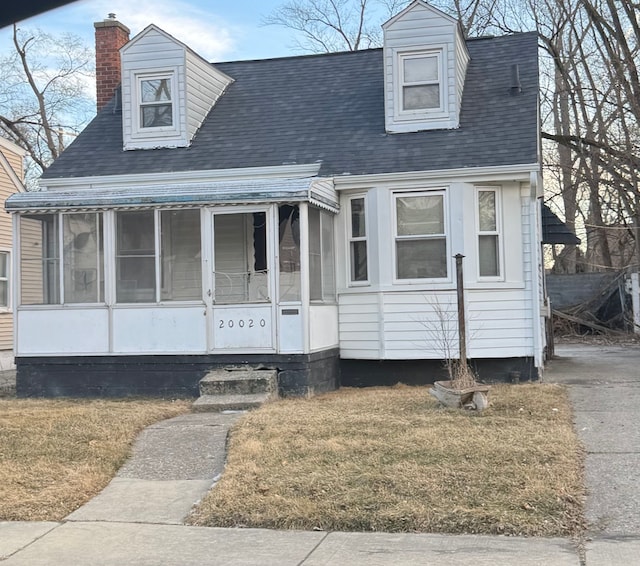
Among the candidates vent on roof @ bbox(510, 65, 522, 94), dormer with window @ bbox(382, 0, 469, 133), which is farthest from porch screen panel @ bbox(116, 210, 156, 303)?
vent on roof @ bbox(510, 65, 522, 94)

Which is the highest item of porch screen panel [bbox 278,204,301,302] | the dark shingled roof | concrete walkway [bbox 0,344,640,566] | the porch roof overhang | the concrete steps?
the dark shingled roof

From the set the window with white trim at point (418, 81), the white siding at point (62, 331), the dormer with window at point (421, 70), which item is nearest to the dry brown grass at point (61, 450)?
the white siding at point (62, 331)

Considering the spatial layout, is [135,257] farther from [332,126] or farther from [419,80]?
[419,80]

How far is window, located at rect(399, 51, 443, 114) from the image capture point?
12859 millimetres

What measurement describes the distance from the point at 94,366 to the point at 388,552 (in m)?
7.62

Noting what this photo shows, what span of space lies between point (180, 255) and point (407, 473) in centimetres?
635

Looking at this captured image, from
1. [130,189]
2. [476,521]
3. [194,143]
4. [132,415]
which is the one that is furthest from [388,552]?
[194,143]

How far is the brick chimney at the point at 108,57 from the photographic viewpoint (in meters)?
15.8

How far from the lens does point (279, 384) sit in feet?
36.3

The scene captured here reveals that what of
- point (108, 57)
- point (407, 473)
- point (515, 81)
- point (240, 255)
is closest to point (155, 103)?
point (108, 57)

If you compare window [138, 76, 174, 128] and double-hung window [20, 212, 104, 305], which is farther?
window [138, 76, 174, 128]

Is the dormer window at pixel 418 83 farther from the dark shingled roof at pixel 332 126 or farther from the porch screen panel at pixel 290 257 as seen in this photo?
the porch screen panel at pixel 290 257

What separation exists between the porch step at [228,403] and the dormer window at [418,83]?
17.7 ft

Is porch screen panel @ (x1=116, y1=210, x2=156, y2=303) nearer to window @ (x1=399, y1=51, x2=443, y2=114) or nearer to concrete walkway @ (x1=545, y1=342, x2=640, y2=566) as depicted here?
window @ (x1=399, y1=51, x2=443, y2=114)
